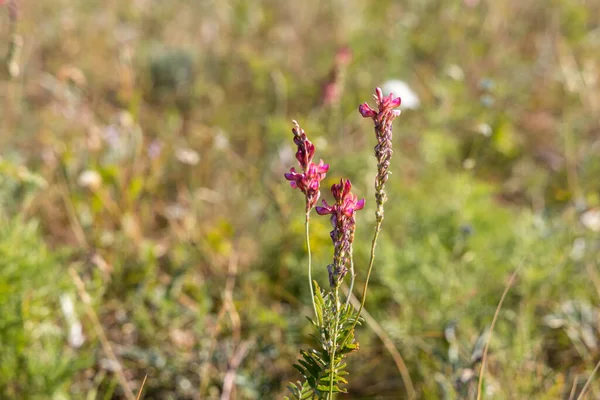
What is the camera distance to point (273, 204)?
294cm

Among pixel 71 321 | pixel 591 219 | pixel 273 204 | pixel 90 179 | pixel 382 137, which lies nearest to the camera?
pixel 382 137

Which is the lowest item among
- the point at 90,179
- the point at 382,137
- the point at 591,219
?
the point at 382,137

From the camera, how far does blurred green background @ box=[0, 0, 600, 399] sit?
2.10 meters

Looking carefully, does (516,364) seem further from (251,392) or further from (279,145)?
(279,145)

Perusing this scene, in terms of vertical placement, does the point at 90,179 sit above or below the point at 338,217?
above

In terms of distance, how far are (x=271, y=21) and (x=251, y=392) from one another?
3.74 metres

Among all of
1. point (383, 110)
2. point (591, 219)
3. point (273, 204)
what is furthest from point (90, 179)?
point (591, 219)

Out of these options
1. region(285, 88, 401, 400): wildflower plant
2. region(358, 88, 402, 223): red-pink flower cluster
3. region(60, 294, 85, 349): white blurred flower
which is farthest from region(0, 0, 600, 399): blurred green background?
region(358, 88, 402, 223): red-pink flower cluster

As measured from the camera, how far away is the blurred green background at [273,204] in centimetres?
210

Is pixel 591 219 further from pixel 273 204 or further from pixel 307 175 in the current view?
pixel 307 175

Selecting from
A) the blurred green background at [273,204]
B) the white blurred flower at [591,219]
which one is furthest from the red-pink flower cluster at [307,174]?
the white blurred flower at [591,219]

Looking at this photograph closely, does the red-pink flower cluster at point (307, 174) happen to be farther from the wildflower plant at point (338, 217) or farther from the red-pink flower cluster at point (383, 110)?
the red-pink flower cluster at point (383, 110)

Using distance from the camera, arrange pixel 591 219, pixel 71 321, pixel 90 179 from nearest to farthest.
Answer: pixel 71 321
pixel 90 179
pixel 591 219

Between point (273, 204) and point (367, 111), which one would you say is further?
point (273, 204)
